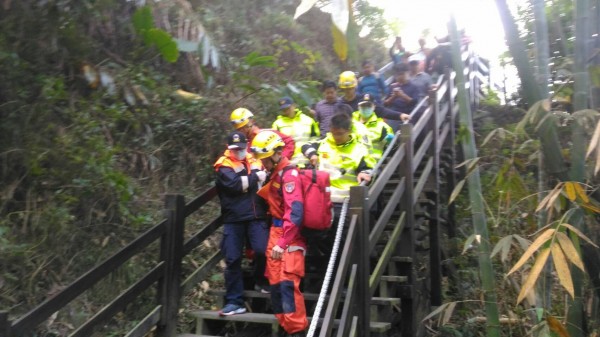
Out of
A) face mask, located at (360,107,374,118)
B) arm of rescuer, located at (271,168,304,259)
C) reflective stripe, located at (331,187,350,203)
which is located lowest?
arm of rescuer, located at (271,168,304,259)

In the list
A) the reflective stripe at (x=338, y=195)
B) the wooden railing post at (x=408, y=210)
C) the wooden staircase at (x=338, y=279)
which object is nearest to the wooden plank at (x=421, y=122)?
the wooden staircase at (x=338, y=279)

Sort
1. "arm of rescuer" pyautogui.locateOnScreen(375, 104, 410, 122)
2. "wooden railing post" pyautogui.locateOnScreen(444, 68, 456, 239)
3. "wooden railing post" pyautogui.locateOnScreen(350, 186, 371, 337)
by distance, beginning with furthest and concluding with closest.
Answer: "wooden railing post" pyautogui.locateOnScreen(444, 68, 456, 239), "arm of rescuer" pyautogui.locateOnScreen(375, 104, 410, 122), "wooden railing post" pyautogui.locateOnScreen(350, 186, 371, 337)

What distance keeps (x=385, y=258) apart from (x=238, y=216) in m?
1.33

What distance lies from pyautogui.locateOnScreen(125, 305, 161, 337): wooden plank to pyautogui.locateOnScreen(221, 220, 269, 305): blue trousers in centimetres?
64

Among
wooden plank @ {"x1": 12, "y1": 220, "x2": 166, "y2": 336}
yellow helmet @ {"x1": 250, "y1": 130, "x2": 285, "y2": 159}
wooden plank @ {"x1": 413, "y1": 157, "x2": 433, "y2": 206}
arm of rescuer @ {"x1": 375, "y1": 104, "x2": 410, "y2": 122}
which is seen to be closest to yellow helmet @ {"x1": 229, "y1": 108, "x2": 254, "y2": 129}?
yellow helmet @ {"x1": 250, "y1": 130, "x2": 285, "y2": 159}

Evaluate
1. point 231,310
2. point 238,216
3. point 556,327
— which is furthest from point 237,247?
point 556,327

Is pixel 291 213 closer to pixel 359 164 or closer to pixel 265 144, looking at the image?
pixel 265 144

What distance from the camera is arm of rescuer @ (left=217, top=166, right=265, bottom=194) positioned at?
5.04 m

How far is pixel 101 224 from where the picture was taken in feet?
21.2

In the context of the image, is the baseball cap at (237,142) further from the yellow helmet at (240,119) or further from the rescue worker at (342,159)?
the yellow helmet at (240,119)

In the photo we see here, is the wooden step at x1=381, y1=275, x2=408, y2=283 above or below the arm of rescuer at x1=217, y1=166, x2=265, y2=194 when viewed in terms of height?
below

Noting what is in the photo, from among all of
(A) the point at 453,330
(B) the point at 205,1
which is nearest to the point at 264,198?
(A) the point at 453,330

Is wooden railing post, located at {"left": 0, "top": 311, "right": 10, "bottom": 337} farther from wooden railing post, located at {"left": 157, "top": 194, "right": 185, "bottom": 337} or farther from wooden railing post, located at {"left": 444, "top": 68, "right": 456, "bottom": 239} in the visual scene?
wooden railing post, located at {"left": 444, "top": 68, "right": 456, "bottom": 239}

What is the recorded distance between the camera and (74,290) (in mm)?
4164
